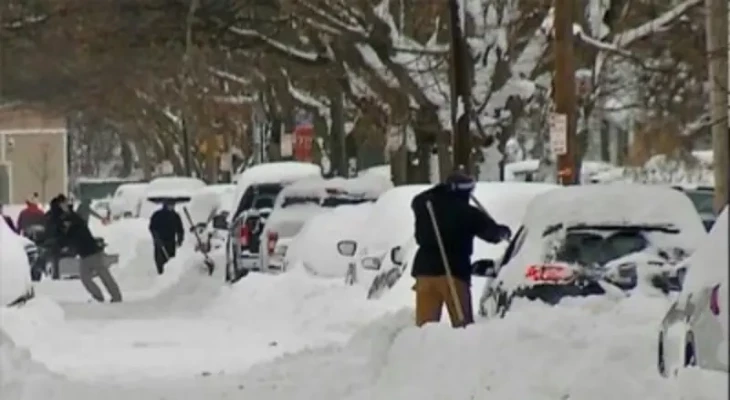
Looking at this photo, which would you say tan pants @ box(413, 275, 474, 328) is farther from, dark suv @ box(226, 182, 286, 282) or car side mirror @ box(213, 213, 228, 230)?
car side mirror @ box(213, 213, 228, 230)

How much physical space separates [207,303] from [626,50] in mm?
7477

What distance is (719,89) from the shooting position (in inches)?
620

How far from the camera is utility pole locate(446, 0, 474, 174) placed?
2394 centimetres

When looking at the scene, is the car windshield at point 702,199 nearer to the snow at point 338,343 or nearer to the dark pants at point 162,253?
the snow at point 338,343

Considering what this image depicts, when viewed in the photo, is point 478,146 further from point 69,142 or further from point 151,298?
point 69,142

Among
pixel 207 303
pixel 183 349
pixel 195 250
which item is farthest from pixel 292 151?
pixel 183 349

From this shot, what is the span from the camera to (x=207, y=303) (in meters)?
25.5

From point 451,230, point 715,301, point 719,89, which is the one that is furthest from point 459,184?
point 715,301

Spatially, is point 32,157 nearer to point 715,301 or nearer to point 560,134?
point 560,134

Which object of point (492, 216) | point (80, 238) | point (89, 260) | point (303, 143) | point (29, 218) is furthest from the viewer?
point (303, 143)

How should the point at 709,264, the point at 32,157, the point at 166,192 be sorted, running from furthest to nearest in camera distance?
the point at 32,157 < the point at 166,192 < the point at 709,264

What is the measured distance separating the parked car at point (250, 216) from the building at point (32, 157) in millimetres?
52235

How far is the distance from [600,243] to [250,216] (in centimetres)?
1568

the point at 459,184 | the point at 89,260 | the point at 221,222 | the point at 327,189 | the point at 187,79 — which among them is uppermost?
the point at 187,79
